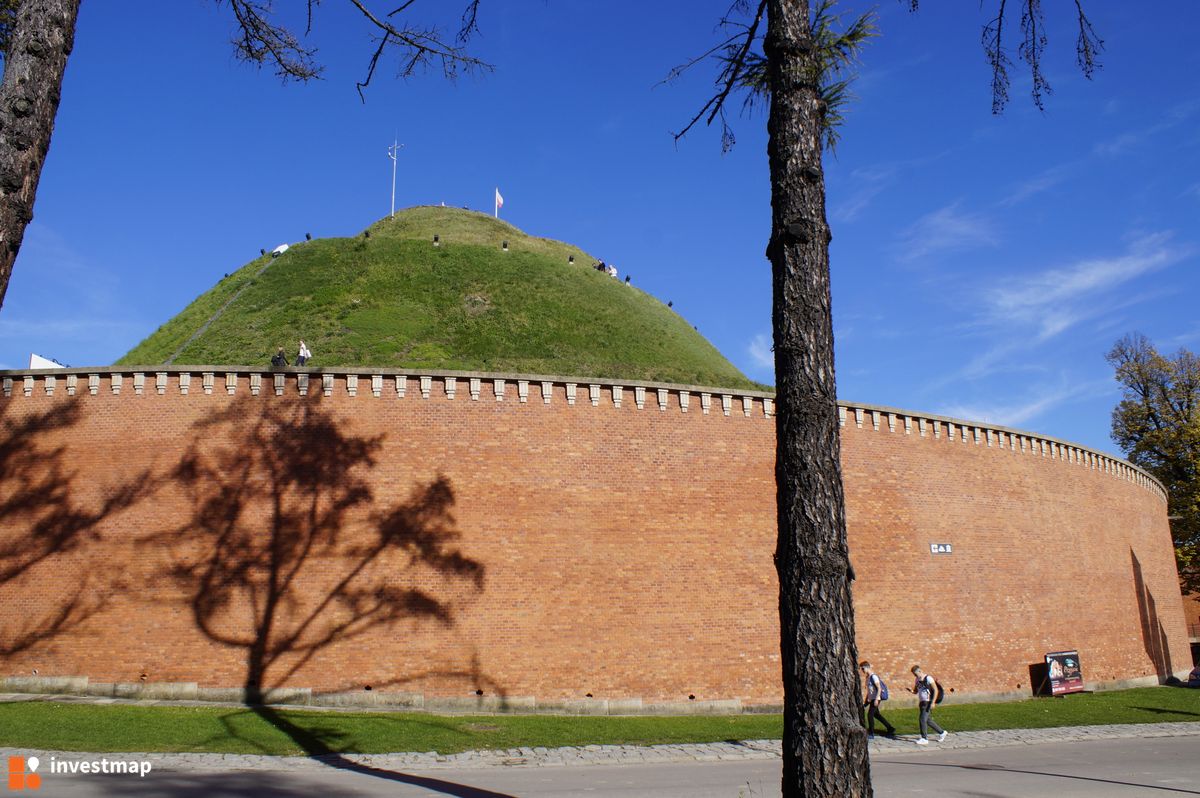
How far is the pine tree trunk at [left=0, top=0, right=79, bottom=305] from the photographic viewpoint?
15.4 ft

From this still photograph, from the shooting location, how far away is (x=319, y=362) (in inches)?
1104

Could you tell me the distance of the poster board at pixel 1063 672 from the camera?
20875mm

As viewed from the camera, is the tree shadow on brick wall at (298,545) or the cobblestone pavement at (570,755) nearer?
the cobblestone pavement at (570,755)

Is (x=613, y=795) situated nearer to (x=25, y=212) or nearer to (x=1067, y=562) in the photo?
(x=25, y=212)

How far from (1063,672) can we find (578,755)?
51.5ft

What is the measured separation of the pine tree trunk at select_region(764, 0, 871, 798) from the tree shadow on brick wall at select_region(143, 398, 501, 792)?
1150 centimetres

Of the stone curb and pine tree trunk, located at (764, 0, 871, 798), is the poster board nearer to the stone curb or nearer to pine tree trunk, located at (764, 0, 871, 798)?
the stone curb

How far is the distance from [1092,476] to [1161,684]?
7.59m

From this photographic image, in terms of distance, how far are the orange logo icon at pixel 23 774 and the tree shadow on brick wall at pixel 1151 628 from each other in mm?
29561

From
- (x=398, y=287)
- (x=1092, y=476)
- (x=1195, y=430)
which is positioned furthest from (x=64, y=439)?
(x=1195, y=430)

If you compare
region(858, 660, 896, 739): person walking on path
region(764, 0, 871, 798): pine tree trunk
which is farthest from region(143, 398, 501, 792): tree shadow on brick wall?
region(764, 0, 871, 798): pine tree trunk

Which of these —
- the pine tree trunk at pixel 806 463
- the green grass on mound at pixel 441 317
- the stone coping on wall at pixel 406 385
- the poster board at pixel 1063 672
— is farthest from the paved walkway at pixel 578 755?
the green grass on mound at pixel 441 317

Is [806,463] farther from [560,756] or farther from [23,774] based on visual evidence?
[23,774]

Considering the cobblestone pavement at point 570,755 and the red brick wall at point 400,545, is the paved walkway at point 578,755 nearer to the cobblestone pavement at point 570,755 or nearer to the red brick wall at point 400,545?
the cobblestone pavement at point 570,755
